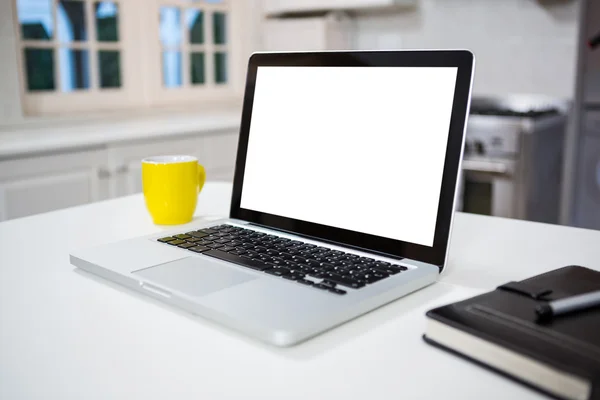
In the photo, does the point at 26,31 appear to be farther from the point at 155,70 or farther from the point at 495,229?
the point at 495,229

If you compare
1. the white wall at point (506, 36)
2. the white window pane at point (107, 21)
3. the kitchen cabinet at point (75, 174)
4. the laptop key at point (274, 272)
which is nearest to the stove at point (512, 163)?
the white wall at point (506, 36)

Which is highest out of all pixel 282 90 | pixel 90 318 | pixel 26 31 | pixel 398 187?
pixel 26 31

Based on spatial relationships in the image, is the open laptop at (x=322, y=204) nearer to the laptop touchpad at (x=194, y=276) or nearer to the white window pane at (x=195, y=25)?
the laptop touchpad at (x=194, y=276)

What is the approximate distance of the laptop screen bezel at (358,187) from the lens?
0.73 metres

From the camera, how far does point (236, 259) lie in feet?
2.50

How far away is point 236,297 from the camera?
0.64 meters

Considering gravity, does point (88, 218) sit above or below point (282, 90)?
below

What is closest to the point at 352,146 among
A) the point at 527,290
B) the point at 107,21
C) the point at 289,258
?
the point at 289,258

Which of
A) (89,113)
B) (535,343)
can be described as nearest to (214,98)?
(89,113)

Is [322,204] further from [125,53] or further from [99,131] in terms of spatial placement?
[125,53]

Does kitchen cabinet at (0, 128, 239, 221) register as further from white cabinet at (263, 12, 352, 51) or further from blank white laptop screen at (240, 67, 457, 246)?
blank white laptop screen at (240, 67, 457, 246)

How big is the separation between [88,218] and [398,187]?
2.07 feet

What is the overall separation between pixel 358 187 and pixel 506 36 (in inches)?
101

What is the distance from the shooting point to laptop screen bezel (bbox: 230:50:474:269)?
730mm
